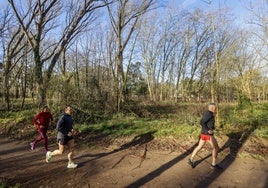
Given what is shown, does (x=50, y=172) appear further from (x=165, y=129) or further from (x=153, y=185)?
(x=165, y=129)

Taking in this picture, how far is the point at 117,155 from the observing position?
30.1 feet

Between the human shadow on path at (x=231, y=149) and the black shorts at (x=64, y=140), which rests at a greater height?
the black shorts at (x=64, y=140)

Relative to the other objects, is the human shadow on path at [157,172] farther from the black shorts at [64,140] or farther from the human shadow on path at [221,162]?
the black shorts at [64,140]

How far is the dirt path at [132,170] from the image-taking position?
21.2 ft

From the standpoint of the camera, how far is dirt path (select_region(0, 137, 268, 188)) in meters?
6.48

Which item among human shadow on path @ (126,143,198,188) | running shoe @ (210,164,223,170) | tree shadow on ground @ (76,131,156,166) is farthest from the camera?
tree shadow on ground @ (76,131,156,166)

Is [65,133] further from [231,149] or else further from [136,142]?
[231,149]

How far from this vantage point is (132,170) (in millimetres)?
7461

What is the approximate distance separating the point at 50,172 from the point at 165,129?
559cm

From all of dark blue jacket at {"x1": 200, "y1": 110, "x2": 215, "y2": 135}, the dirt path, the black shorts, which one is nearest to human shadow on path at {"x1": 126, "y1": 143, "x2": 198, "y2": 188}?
the dirt path

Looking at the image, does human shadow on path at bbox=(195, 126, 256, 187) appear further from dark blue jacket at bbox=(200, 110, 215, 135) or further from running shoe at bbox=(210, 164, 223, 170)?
dark blue jacket at bbox=(200, 110, 215, 135)

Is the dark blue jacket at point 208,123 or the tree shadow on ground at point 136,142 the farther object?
the tree shadow on ground at point 136,142

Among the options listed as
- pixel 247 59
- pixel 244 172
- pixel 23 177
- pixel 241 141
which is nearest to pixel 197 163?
pixel 244 172

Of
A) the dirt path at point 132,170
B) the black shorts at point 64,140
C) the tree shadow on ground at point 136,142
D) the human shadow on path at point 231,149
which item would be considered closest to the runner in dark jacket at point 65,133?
the black shorts at point 64,140
